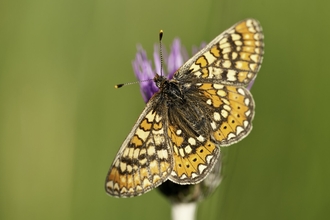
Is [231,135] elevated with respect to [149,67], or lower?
lower

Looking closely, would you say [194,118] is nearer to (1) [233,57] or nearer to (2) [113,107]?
(1) [233,57]

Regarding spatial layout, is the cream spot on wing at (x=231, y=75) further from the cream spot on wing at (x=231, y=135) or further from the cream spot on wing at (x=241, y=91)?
the cream spot on wing at (x=231, y=135)

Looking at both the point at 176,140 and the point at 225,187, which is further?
the point at 225,187

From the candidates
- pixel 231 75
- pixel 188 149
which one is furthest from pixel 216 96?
pixel 188 149

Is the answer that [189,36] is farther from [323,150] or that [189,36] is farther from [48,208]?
[48,208]

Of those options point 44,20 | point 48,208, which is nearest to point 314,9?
point 44,20

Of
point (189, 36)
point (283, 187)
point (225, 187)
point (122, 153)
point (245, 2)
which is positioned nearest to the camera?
point (122, 153)

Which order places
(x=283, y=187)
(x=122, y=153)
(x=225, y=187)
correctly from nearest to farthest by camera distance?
(x=122, y=153)
(x=225, y=187)
(x=283, y=187)

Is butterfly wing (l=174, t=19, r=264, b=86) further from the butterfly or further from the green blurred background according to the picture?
the green blurred background
